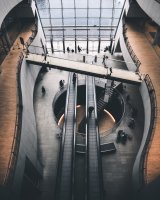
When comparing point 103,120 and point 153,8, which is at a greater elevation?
point 153,8

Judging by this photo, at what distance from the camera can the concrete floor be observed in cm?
1615

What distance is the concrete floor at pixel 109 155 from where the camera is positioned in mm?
16148

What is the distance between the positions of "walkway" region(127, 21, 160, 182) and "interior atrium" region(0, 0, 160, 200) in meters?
0.07

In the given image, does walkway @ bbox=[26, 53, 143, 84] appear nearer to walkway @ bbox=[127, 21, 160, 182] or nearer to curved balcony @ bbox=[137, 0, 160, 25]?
walkway @ bbox=[127, 21, 160, 182]

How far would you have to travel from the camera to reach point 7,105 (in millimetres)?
15938

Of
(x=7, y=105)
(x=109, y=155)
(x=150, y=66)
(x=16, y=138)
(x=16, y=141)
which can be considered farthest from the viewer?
(x=150, y=66)

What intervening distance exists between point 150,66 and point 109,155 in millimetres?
9877

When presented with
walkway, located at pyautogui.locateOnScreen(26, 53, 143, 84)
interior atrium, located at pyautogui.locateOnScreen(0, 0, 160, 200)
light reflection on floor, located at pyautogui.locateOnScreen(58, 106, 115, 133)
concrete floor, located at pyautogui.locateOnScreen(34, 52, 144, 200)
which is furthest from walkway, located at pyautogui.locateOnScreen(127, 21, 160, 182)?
light reflection on floor, located at pyautogui.locateOnScreen(58, 106, 115, 133)

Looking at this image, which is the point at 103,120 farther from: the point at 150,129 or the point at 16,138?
the point at 16,138

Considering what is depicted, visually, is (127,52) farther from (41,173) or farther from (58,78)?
(41,173)

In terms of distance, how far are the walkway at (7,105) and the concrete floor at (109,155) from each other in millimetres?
5159

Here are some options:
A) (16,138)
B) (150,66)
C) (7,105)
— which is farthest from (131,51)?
(16,138)

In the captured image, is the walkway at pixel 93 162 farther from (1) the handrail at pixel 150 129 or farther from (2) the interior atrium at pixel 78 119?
(1) the handrail at pixel 150 129

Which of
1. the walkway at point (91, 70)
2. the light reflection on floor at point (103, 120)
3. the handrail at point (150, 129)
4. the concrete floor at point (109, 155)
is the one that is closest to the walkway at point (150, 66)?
the handrail at point (150, 129)
